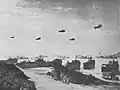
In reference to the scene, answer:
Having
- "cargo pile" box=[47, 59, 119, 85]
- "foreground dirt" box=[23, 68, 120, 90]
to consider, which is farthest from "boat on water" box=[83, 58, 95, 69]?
"foreground dirt" box=[23, 68, 120, 90]

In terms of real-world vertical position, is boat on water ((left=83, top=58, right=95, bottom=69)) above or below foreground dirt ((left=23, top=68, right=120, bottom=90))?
above

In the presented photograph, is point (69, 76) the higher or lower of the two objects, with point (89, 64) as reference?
lower

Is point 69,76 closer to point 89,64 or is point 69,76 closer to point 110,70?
point 89,64

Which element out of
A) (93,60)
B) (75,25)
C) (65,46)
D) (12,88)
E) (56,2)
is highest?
(56,2)

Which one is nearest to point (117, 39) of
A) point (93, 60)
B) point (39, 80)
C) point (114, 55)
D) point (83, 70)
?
point (114, 55)

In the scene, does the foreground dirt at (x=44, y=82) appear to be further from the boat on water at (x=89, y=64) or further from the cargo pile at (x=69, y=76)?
the boat on water at (x=89, y=64)

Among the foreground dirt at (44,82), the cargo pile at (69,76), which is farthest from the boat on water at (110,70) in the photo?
the foreground dirt at (44,82)

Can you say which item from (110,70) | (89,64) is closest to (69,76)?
(89,64)

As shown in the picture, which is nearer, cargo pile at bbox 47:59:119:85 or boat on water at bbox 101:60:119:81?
cargo pile at bbox 47:59:119:85

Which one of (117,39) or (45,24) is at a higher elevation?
(45,24)

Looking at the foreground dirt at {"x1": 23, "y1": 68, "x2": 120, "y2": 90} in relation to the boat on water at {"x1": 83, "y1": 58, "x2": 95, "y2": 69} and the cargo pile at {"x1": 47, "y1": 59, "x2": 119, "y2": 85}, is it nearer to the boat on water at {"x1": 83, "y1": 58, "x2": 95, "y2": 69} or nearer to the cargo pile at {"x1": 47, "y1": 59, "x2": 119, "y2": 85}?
the cargo pile at {"x1": 47, "y1": 59, "x2": 119, "y2": 85}

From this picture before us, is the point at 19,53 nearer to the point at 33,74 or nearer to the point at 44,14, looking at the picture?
the point at 33,74
